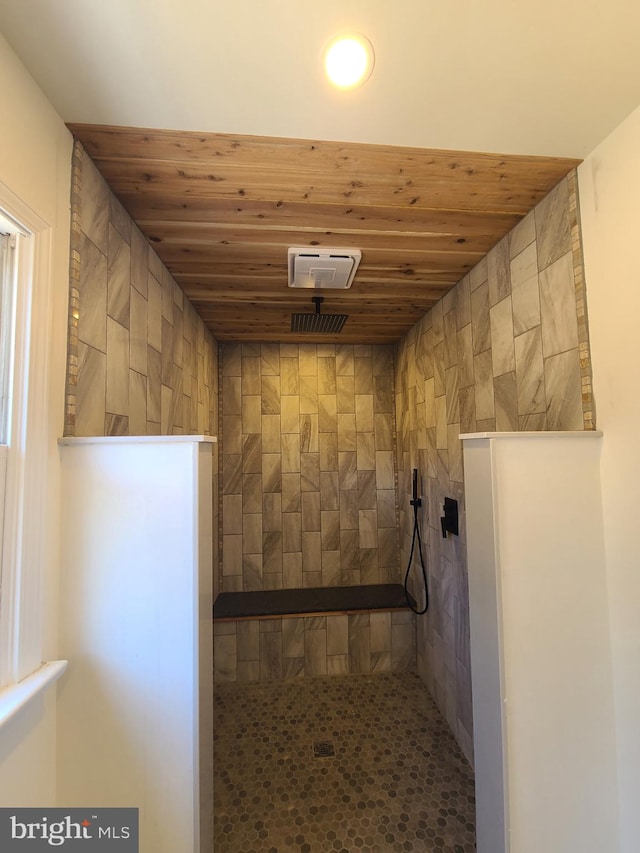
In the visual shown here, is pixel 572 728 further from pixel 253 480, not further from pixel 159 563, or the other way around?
pixel 253 480

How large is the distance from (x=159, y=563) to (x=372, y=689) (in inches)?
79.5

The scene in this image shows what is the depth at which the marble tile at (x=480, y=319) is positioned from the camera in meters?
1.59

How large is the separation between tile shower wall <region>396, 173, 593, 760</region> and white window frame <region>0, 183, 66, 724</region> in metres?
1.59

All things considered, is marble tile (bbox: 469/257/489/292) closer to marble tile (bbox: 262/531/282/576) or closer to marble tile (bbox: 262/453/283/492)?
marble tile (bbox: 262/453/283/492)

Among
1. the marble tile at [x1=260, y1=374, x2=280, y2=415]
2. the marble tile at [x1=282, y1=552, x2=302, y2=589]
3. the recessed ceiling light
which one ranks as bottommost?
the marble tile at [x1=282, y1=552, x2=302, y2=589]

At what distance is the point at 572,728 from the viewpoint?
3.22 ft

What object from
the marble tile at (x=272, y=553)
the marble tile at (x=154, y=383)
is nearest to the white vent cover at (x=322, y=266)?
the marble tile at (x=154, y=383)

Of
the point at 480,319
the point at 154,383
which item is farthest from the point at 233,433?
the point at 480,319

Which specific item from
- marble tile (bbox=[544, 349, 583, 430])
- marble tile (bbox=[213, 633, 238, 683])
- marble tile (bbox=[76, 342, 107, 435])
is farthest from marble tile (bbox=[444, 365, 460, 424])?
marble tile (bbox=[213, 633, 238, 683])

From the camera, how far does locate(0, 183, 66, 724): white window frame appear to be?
79 cm

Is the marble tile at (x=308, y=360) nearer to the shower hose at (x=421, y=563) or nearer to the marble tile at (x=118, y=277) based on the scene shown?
the shower hose at (x=421, y=563)

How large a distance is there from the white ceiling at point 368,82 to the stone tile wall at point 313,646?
267 centimetres

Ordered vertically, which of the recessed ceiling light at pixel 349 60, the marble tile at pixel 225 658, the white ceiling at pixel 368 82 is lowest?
the marble tile at pixel 225 658

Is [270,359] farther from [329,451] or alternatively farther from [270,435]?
[329,451]
